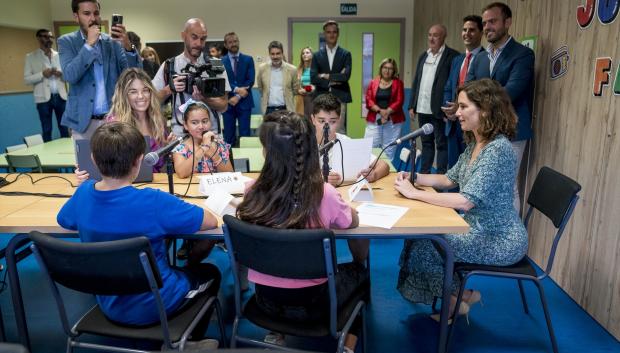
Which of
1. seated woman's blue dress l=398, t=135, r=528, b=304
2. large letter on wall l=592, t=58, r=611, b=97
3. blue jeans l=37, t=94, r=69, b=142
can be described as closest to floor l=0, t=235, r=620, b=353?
seated woman's blue dress l=398, t=135, r=528, b=304

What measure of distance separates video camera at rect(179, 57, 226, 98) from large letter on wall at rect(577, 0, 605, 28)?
2250 mm

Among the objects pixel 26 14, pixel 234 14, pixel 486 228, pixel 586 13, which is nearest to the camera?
pixel 486 228

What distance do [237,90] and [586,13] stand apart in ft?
11.8

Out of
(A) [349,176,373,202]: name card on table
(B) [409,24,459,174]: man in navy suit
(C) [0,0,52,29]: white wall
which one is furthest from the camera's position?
(C) [0,0,52,29]: white wall

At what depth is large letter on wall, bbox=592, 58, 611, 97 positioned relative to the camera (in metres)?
2.34

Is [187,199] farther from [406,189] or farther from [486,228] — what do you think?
[486,228]

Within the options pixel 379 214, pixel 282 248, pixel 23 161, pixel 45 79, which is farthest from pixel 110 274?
pixel 45 79

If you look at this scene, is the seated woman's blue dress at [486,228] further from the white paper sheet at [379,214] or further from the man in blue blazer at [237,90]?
the man in blue blazer at [237,90]

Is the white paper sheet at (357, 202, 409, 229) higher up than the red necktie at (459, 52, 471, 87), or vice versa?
the red necktie at (459, 52, 471, 87)

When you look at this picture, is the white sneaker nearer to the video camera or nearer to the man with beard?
the video camera

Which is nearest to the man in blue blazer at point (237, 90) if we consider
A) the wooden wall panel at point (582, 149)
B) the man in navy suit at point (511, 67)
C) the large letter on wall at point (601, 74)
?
the man in navy suit at point (511, 67)

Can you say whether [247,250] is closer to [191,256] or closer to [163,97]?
[191,256]

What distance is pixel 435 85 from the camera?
4457mm

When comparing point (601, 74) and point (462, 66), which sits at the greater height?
point (462, 66)
